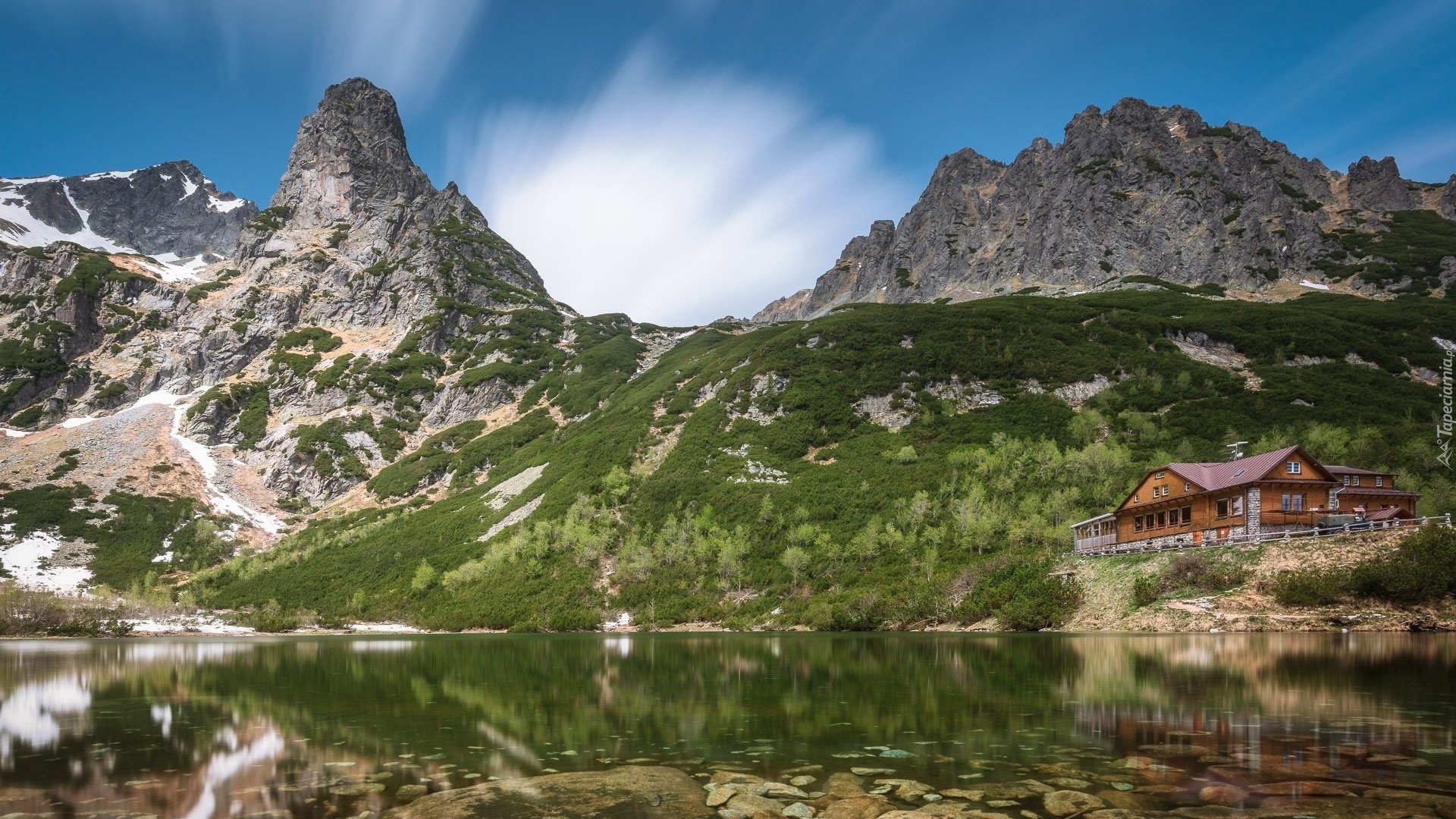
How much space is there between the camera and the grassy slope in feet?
258

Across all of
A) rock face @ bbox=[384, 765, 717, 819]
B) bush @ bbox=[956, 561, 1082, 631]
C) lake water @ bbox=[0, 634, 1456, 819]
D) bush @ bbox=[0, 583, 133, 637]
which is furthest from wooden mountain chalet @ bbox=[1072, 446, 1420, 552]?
bush @ bbox=[0, 583, 133, 637]

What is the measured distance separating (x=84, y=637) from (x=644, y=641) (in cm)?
7553

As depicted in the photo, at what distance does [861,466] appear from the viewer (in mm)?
99000

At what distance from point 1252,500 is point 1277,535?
215 inches

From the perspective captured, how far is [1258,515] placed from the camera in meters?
56.1

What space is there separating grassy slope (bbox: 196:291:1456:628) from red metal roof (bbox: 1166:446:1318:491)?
13350mm

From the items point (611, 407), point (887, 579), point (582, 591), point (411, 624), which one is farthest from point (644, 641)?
point (611, 407)

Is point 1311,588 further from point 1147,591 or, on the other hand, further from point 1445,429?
point 1445,429

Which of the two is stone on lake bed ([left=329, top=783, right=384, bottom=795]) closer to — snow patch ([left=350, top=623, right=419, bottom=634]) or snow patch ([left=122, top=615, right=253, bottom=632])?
snow patch ([left=350, top=623, right=419, bottom=634])

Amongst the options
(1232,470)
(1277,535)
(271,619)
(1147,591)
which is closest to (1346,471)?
(1232,470)

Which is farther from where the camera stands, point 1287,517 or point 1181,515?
point 1181,515

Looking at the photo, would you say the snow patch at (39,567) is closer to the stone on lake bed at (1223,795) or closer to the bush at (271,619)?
the bush at (271,619)

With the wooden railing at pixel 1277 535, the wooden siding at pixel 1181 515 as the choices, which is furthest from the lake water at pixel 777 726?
the wooden siding at pixel 1181 515

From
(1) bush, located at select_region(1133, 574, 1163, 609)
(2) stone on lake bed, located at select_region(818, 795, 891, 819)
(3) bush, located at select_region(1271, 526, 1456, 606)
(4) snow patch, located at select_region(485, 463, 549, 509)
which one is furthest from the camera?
(4) snow patch, located at select_region(485, 463, 549, 509)
